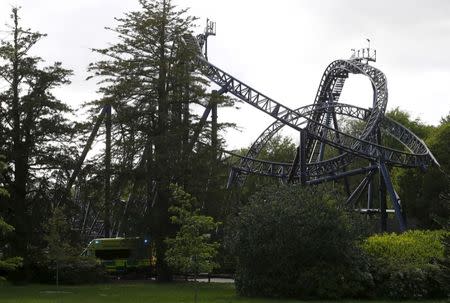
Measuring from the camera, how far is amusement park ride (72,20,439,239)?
151ft

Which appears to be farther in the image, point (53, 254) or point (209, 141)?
point (209, 141)

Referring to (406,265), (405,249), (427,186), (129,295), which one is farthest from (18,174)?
(427,186)

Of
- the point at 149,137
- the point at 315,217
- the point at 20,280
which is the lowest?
the point at 20,280

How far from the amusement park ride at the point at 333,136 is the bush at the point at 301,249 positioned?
13833 mm

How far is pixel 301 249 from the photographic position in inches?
1016

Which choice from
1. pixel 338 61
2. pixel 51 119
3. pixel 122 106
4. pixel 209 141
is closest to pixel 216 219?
pixel 209 141

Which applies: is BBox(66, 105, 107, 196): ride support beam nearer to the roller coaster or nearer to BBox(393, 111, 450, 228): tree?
the roller coaster

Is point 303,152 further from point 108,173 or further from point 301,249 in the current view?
point 301,249

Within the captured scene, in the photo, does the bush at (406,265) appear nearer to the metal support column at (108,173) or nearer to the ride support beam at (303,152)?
the metal support column at (108,173)

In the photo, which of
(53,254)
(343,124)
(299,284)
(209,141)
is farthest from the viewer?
(343,124)

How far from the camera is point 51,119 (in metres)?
39.5

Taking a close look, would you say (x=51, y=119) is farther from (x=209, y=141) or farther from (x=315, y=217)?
(x=315, y=217)

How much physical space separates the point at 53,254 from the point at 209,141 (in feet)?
40.4

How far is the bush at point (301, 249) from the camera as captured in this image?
25375 millimetres
